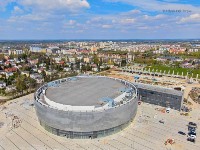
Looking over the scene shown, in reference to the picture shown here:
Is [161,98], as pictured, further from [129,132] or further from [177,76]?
[177,76]

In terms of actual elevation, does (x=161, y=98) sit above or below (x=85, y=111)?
below

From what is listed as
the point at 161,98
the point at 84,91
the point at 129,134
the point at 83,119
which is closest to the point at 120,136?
the point at 129,134

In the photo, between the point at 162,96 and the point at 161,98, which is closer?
the point at 162,96

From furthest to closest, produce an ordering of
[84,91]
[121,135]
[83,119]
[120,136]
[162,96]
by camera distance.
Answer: [162,96] < [84,91] < [121,135] < [120,136] < [83,119]

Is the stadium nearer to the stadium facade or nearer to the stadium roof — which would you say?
the stadium roof

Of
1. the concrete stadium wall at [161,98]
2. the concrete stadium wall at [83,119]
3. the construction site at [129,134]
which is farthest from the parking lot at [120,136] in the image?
the concrete stadium wall at [161,98]

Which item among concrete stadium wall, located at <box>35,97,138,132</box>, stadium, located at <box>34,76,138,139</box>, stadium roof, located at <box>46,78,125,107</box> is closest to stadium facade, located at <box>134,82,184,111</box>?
stadium roof, located at <box>46,78,125,107</box>

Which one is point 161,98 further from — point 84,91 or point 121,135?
point 84,91
